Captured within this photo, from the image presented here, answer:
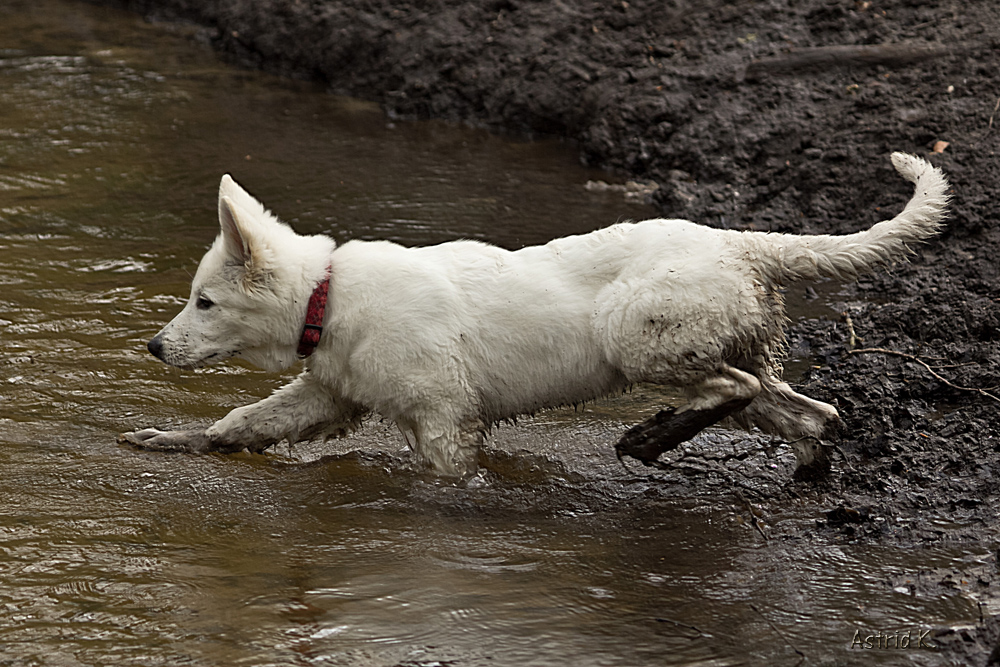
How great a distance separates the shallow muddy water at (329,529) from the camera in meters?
4.31

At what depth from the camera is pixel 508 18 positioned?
531 inches

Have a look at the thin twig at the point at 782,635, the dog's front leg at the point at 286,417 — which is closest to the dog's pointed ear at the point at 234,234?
the dog's front leg at the point at 286,417

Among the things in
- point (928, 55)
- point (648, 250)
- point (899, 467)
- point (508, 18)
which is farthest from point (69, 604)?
point (508, 18)

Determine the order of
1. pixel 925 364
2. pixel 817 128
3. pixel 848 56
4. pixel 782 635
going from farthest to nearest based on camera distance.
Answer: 1. pixel 848 56
2. pixel 817 128
3. pixel 925 364
4. pixel 782 635

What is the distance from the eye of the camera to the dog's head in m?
5.49

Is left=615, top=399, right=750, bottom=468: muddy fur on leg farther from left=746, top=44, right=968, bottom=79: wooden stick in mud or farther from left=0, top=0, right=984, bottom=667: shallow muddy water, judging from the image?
left=746, top=44, right=968, bottom=79: wooden stick in mud

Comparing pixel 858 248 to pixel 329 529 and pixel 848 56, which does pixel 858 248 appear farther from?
pixel 848 56

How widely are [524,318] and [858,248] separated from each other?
69.7 inches

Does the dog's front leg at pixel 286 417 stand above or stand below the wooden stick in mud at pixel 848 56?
below

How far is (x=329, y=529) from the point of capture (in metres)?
5.38

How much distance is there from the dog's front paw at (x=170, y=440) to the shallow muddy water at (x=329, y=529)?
9cm

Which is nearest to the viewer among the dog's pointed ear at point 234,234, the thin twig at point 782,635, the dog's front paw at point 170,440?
the thin twig at point 782,635

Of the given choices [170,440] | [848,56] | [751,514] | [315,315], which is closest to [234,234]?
[315,315]

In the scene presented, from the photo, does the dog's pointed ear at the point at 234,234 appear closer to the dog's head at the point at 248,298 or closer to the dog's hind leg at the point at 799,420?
the dog's head at the point at 248,298
